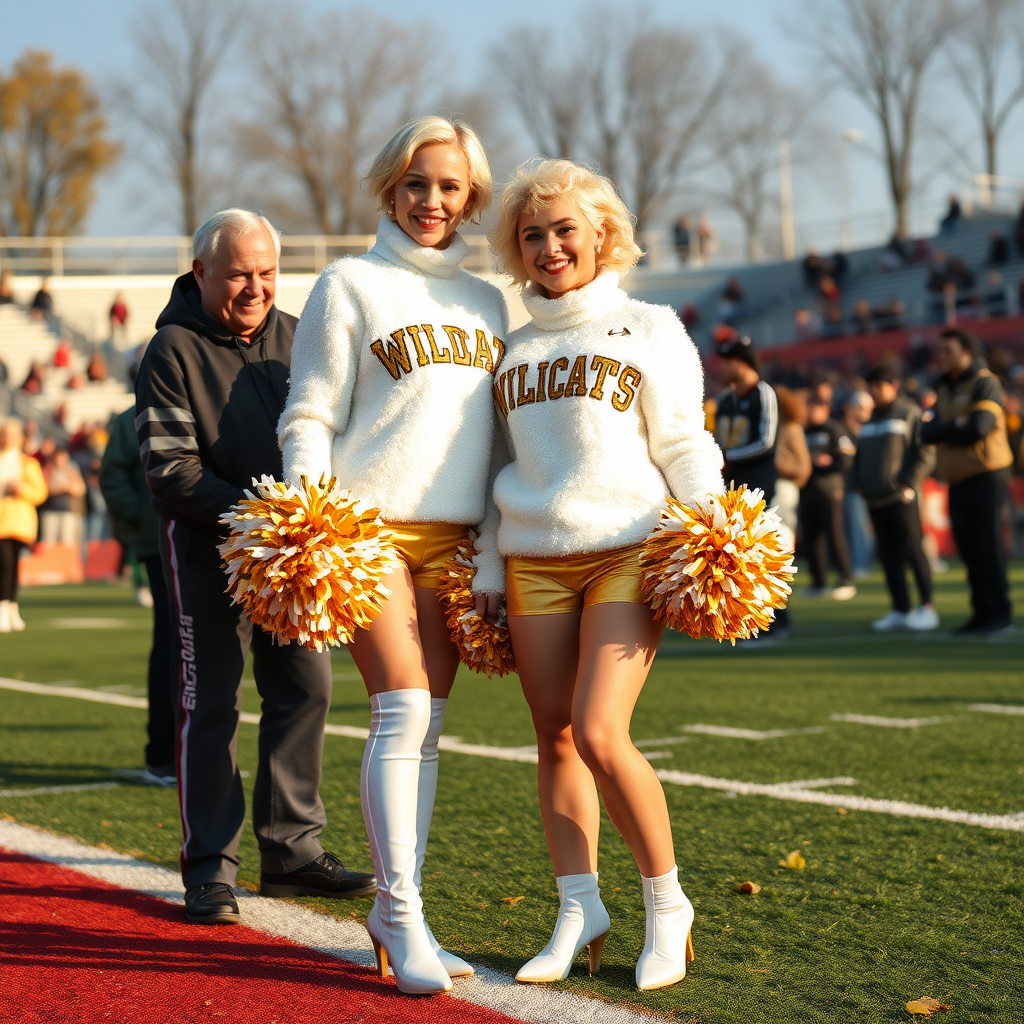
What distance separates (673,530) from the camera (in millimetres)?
3279

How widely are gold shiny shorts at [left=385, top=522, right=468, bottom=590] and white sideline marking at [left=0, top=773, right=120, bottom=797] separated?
111 inches

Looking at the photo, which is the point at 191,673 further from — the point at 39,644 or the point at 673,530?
A: the point at 39,644

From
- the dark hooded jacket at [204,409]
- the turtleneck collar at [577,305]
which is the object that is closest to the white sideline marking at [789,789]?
the dark hooded jacket at [204,409]

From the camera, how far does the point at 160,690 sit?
19.9 ft

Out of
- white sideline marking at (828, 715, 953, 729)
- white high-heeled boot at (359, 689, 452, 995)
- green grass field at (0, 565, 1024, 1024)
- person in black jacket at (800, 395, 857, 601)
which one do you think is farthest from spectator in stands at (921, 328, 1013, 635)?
white high-heeled boot at (359, 689, 452, 995)

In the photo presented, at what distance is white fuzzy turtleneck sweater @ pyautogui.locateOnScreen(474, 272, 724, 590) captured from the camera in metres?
3.38

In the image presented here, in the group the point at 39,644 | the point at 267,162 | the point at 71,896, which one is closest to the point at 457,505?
the point at 71,896

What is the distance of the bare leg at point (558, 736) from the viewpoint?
3445mm

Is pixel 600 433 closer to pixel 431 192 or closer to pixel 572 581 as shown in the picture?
pixel 572 581

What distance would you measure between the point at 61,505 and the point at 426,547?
1881 centimetres

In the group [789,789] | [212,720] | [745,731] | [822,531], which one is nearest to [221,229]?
[212,720]

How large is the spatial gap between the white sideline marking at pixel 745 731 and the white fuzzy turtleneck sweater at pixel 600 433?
3491 millimetres

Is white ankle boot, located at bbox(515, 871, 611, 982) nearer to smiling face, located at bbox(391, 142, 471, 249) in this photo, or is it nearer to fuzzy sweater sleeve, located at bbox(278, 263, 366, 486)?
fuzzy sweater sleeve, located at bbox(278, 263, 366, 486)

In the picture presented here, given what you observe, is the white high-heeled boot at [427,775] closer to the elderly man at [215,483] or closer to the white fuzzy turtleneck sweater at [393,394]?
the white fuzzy turtleneck sweater at [393,394]
